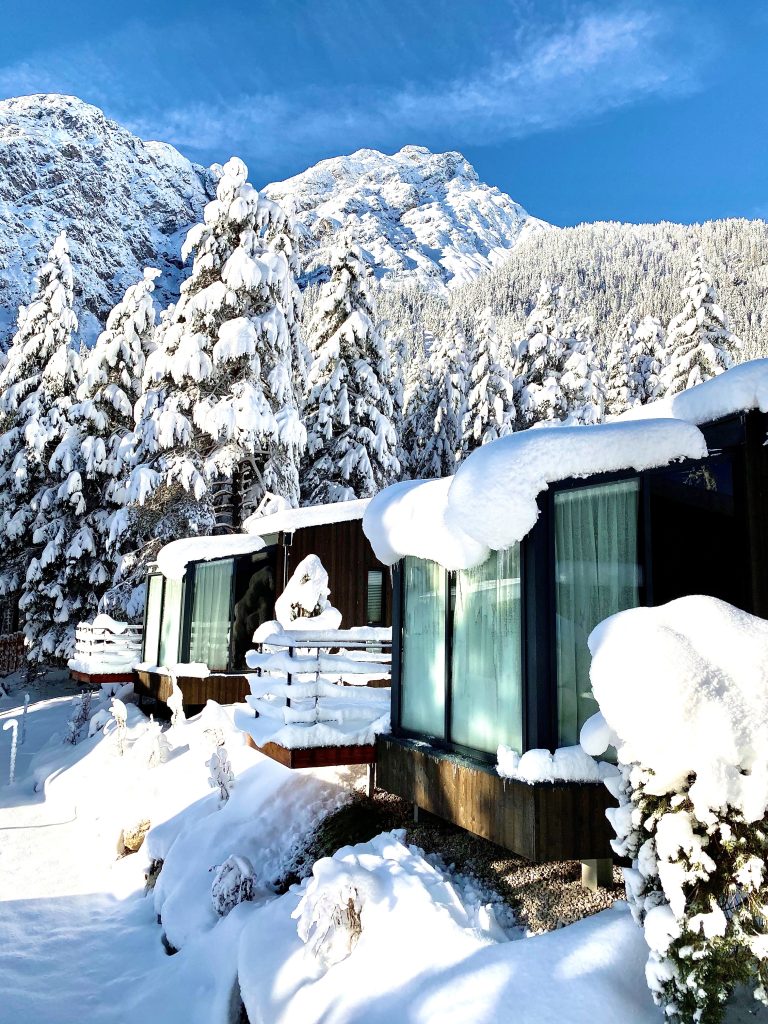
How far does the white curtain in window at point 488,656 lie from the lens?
6.20 m

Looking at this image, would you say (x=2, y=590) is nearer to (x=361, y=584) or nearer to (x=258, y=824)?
(x=361, y=584)

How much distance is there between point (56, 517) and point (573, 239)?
368 ft

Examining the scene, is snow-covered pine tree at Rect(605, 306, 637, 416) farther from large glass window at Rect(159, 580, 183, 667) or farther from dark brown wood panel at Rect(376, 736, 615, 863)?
dark brown wood panel at Rect(376, 736, 615, 863)

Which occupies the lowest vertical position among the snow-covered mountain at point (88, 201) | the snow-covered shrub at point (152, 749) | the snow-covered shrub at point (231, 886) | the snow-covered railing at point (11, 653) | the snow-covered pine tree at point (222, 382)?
the snow-covered shrub at point (231, 886)

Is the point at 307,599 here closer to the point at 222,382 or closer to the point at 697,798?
the point at 697,798

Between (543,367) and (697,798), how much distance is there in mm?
28499

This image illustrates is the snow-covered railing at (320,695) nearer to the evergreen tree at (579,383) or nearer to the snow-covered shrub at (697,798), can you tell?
the snow-covered shrub at (697,798)

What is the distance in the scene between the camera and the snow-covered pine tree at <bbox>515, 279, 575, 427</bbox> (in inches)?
1185

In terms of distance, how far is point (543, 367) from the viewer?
101 ft

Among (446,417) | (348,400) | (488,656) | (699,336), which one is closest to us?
(488,656)

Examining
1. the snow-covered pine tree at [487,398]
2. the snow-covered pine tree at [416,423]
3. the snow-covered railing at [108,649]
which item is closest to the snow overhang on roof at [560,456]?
the snow-covered railing at [108,649]

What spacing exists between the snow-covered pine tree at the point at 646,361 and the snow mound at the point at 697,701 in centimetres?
3075

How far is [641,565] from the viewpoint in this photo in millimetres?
5922

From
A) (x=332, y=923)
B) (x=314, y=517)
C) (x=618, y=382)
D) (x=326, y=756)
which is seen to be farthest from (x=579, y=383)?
(x=332, y=923)
